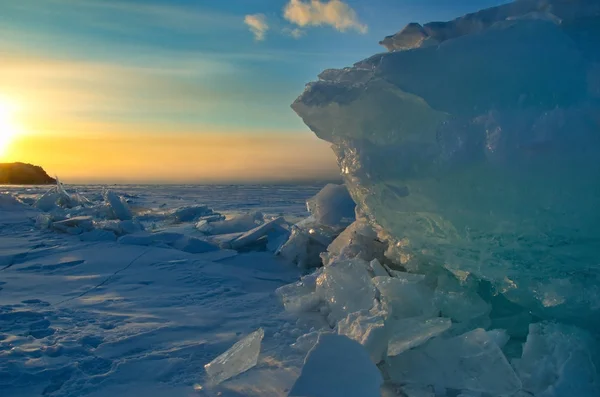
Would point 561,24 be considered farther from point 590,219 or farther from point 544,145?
point 590,219

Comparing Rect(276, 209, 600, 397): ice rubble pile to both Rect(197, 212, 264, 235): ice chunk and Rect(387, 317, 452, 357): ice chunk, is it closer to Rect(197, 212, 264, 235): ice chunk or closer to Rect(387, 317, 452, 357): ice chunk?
Rect(387, 317, 452, 357): ice chunk

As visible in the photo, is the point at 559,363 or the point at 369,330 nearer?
the point at 559,363

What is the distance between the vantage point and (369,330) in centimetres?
208

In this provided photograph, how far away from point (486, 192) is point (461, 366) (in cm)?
88

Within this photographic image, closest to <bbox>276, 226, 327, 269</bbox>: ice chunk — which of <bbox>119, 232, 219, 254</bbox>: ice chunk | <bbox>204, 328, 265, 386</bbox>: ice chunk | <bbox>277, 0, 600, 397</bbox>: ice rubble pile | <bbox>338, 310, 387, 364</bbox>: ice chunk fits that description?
<bbox>119, 232, 219, 254</bbox>: ice chunk

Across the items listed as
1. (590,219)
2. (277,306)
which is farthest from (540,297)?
(277,306)

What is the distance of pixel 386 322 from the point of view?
2199 mm

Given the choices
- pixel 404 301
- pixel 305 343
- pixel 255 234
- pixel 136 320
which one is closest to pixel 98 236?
pixel 255 234

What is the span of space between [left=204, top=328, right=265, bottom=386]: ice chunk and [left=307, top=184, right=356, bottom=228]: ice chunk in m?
3.29

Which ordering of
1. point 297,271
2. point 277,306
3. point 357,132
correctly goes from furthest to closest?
point 297,271, point 277,306, point 357,132

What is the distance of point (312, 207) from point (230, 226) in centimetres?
232

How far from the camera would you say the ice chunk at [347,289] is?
2.60m

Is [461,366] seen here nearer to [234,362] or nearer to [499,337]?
[499,337]

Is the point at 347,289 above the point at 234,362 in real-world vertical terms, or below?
above
